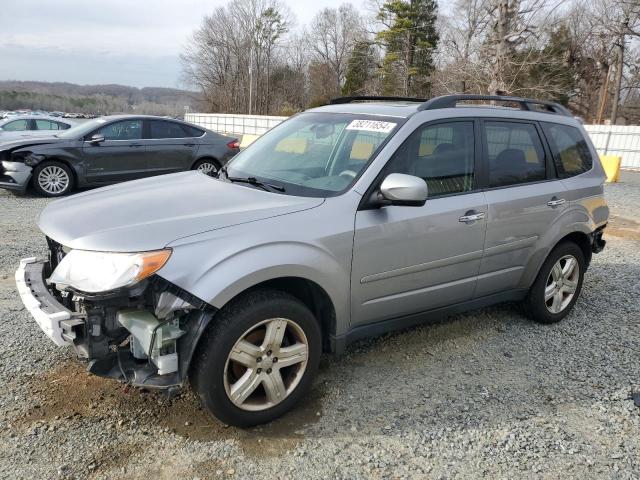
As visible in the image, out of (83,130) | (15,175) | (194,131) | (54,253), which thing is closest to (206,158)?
(194,131)

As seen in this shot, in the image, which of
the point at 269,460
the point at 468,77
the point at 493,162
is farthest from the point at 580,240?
the point at 468,77

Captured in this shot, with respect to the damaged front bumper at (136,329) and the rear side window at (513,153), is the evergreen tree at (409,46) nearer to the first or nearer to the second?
the rear side window at (513,153)

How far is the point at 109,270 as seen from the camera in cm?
245

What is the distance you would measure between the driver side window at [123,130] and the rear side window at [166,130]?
0.25 m

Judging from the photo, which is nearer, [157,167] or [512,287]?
[512,287]

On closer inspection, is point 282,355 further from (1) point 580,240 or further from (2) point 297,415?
(1) point 580,240

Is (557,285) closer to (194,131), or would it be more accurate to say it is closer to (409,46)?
(194,131)

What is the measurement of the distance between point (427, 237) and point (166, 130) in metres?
7.99

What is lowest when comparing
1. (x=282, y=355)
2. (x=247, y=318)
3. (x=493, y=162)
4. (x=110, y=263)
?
(x=282, y=355)

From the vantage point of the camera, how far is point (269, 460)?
2.65 m

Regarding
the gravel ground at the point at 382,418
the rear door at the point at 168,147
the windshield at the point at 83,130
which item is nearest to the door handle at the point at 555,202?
the gravel ground at the point at 382,418

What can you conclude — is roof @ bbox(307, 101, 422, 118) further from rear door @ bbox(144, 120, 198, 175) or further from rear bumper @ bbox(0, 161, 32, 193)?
rear bumper @ bbox(0, 161, 32, 193)

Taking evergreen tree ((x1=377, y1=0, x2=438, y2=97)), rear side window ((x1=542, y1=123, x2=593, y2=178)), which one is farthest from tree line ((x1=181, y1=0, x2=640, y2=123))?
rear side window ((x1=542, y1=123, x2=593, y2=178))

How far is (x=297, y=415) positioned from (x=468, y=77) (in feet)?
81.8
